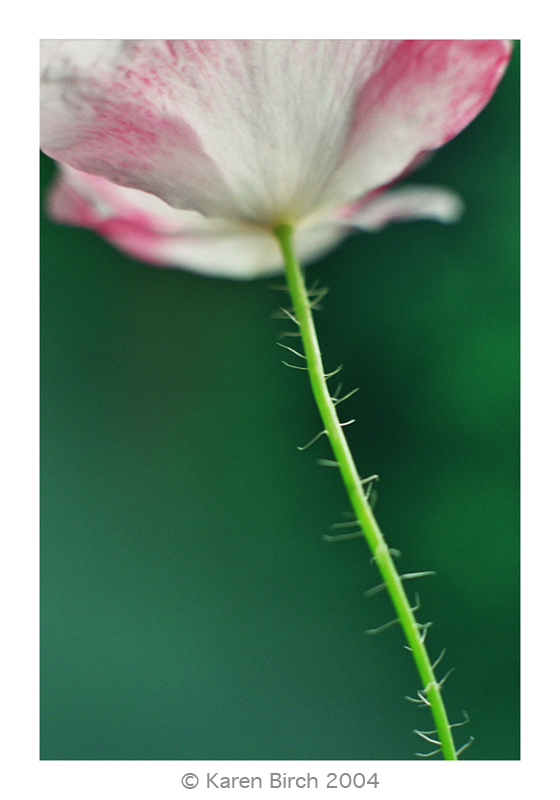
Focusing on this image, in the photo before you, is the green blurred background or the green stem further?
the green blurred background

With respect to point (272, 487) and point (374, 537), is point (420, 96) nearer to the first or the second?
point (374, 537)

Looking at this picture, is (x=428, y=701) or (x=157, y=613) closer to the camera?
(x=428, y=701)

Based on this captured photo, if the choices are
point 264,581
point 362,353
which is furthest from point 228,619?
point 362,353

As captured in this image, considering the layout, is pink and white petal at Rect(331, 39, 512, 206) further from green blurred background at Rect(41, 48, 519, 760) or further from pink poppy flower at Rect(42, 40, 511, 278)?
green blurred background at Rect(41, 48, 519, 760)

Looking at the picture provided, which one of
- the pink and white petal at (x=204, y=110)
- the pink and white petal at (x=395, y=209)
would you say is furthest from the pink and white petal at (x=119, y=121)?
the pink and white petal at (x=395, y=209)

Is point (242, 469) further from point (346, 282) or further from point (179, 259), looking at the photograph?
point (179, 259)

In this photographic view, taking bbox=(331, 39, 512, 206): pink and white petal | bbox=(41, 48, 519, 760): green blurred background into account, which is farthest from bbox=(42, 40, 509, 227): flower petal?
bbox=(41, 48, 519, 760): green blurred background
